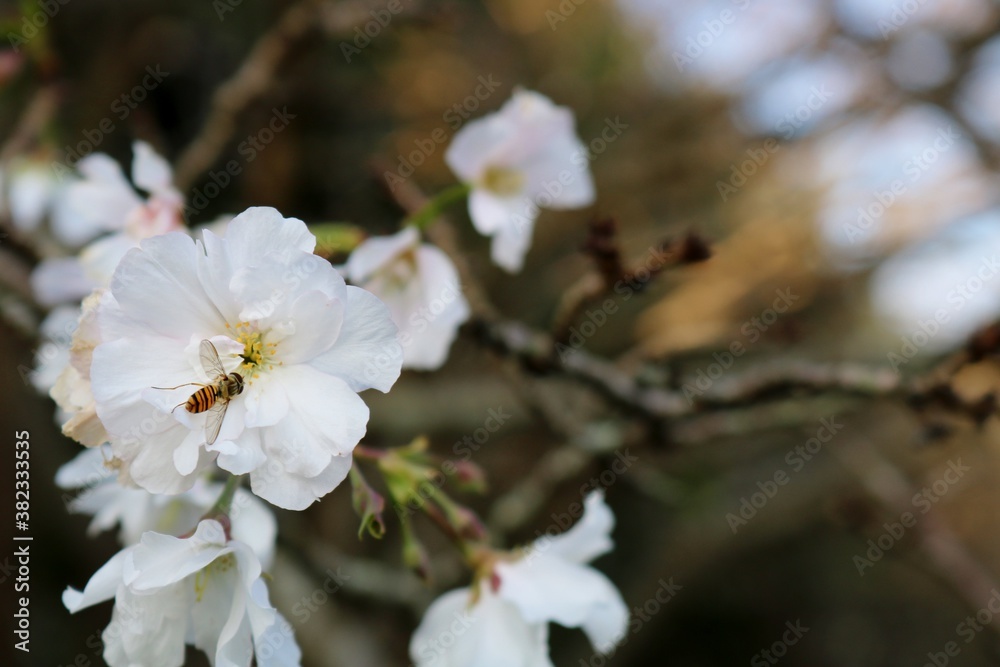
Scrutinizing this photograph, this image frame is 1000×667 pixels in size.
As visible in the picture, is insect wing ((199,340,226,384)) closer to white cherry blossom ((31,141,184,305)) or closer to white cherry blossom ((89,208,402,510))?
white cherry blossom ((89,208,402,510))

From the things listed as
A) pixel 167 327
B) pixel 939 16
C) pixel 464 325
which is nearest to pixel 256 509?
pixel 167 327

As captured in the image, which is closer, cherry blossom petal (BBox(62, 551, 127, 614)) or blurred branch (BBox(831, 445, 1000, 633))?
Result: cherry blossom petal (BBox(62, 551, 127, 614))

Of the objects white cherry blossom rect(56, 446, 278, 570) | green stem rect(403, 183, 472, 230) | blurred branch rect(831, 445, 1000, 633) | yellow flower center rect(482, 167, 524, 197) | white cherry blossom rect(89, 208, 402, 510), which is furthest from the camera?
blurred branch rect(831, 445, 1000, 633)

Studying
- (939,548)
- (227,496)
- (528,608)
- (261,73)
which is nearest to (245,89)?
(261,73)

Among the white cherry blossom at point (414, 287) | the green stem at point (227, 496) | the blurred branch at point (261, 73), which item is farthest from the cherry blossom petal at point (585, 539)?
the blurred branch at point (261, 73)

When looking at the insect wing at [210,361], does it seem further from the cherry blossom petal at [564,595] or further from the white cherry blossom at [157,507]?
the cherry blossom petal at [564,595]

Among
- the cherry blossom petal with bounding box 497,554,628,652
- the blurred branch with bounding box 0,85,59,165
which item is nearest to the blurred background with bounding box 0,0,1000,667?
the blurred branch with bounding box 0,85,59,165

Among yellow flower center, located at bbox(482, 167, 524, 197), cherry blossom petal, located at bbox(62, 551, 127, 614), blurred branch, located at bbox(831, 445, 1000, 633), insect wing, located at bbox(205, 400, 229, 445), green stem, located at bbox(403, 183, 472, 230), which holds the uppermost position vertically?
insect wing, located at bbox(205, 400, 229, 445)

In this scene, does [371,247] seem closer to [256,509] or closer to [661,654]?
[256,509]
